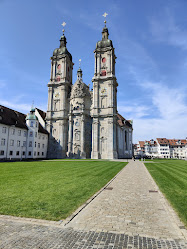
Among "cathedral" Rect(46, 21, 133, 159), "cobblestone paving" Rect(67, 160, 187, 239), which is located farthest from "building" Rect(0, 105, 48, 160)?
"cobblestone paving" Rect(67, 160, 187, 239)

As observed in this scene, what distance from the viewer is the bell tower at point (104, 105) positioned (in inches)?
2173

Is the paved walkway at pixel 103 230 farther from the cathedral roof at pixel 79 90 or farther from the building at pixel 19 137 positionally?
the cathedral roof at pixel 79 90

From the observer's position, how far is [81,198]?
8.51 meters

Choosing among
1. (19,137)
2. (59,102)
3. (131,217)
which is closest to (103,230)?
(131,217)

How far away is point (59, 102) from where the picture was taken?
64.2 meters

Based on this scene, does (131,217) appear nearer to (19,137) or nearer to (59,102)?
(19,137)

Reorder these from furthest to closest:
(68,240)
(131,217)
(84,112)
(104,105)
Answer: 1. (84,112)
2. (104,105)
3. (131,217)
4. (68,240)

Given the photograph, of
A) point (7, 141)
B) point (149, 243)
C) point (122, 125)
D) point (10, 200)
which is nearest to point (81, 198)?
point (10, 200)

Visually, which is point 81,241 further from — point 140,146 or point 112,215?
point 140,146

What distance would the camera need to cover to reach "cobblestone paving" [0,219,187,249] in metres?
4.47

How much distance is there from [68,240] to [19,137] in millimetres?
47641

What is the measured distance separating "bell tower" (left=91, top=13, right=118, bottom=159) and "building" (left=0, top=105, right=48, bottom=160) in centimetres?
1835

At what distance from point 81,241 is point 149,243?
189cm

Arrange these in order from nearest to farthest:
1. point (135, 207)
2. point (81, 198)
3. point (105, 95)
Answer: point (135, 207), point (81, 198), point (105, 95)
